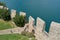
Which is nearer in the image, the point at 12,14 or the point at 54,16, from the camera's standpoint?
the point at 12,14

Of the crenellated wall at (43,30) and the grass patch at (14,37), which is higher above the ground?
the crenellated wall at (43,30)

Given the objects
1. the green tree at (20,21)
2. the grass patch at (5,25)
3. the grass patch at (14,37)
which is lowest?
the grass patch at (14,37)

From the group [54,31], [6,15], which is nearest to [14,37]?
[54,31]

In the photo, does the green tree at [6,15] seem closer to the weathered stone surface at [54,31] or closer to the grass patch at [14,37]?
the grass patch at [14,37]

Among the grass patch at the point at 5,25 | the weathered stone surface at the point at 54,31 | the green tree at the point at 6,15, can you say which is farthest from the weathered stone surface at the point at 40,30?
the green tree at the point at 6,15

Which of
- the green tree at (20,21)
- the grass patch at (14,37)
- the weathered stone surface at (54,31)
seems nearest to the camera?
the weathered stone surface at (54,31)

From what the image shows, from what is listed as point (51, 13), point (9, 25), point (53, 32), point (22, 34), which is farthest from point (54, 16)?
point (53, 32)

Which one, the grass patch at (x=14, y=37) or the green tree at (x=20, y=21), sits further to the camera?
the green tree at (x=20, y=21)

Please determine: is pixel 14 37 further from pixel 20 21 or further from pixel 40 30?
pixel 20 21

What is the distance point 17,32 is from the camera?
13.3 meters

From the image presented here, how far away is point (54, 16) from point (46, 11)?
3.21m

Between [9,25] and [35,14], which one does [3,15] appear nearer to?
[9,25]

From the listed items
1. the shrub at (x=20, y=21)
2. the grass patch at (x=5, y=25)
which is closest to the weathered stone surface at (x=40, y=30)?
the shrub at (x=20, y=21)

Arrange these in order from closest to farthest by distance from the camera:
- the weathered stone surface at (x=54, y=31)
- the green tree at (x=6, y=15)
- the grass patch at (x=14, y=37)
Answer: the weathered stone surface at (x=54, y=31) → the grass patch at (x=14, y=37) → the green tree at (x=6, y=15)
